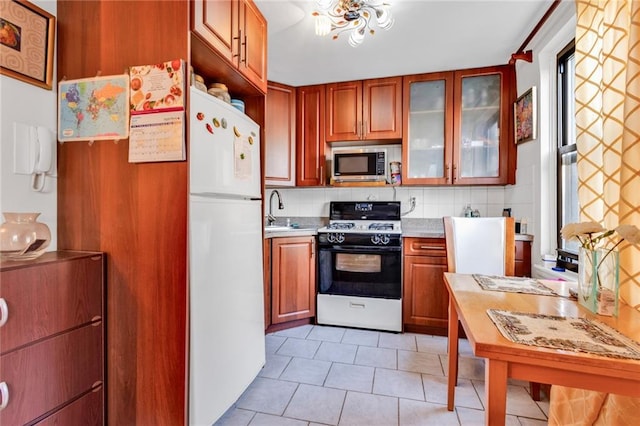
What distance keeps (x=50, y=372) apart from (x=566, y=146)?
299 cm

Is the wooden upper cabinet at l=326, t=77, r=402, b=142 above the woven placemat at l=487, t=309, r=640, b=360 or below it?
above

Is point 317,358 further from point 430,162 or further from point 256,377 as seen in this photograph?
point 430,162

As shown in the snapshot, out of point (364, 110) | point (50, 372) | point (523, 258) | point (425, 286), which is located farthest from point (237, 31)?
point (523, 258)

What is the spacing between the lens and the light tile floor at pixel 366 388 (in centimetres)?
154

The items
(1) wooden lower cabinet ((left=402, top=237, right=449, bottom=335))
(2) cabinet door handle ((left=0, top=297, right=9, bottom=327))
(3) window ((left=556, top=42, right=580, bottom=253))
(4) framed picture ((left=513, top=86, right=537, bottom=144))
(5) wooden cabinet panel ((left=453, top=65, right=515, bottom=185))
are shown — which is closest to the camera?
(2) cabinet door handle ((left=0, top=297, right=9, bottom=327))

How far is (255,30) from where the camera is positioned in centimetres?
178

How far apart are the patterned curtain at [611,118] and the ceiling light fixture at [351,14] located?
97 centimetres

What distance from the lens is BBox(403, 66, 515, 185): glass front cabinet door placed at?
103 inches

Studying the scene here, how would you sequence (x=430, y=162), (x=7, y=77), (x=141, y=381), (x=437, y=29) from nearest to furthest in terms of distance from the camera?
(x=7, y=77), (x=141, y=381), (x=437, y=29), (x=430, y=162)

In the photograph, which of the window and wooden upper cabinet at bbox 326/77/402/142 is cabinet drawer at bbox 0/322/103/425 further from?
the window

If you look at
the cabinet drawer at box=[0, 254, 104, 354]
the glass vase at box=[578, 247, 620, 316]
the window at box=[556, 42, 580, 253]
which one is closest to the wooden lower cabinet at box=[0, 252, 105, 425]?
the cabinet drawer at box=[0, 254, 104, 354]

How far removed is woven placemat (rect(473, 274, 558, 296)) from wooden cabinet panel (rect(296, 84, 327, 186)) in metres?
→ 1.90

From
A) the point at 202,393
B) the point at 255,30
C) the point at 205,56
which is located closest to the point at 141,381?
the point at 202,393

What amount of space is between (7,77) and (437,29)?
7.81 feet
